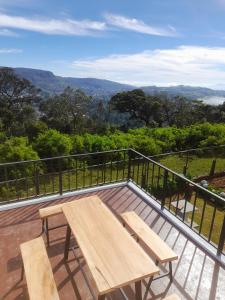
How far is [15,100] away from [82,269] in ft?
116

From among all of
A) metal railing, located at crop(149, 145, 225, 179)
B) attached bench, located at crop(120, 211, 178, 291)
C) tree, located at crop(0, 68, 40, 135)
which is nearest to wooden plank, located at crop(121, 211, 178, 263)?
attached bench, located at crop(120, 211, 178, 291)

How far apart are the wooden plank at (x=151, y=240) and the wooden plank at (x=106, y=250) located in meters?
0.43

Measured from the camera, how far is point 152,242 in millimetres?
2930

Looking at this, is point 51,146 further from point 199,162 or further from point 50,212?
point 50,212

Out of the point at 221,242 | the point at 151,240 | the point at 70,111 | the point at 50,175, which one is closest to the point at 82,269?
the point at 151,240

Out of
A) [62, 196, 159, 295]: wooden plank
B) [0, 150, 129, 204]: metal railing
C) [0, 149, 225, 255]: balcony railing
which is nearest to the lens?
[62, 196, 159, 295]: wooden plank

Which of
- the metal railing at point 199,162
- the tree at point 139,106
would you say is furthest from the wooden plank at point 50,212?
the tree at point 139,106

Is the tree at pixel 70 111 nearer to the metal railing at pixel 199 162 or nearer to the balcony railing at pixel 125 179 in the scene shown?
the metal railing at pixel 199 162

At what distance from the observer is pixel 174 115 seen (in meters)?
32.2

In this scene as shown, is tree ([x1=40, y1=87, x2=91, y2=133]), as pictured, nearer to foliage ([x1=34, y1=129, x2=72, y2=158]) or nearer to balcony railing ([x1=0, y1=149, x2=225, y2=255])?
foliage ([x1=34, y1=129, x2=72, y2=158])

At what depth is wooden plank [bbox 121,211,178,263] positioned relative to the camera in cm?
270

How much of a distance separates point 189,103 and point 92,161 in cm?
2296

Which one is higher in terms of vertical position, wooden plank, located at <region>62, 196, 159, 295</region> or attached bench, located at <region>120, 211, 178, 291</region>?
wooden plank, located at <region>62, 196, 159, 295</region>

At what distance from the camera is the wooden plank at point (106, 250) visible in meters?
2.05
